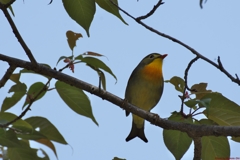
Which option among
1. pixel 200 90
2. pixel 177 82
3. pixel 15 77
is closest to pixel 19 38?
pixel 15 77

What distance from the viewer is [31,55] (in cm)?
247

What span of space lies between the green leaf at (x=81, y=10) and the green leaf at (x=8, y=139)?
0.71m

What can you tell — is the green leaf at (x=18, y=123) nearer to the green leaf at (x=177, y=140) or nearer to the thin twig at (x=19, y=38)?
the thin twig at (x=19, y=38)

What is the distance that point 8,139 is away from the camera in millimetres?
1984

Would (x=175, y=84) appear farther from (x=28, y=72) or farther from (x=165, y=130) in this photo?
(x=28, y=72)

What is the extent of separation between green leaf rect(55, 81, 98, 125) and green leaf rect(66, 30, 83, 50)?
34 centimetres

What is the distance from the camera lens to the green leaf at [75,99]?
2.48 m

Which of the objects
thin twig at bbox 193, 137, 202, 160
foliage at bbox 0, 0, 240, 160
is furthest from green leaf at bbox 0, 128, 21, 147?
thin twig at bbox 193, 137, 202, 160

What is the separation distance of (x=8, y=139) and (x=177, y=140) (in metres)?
1.15

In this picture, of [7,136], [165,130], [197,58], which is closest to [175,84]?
[165,130]

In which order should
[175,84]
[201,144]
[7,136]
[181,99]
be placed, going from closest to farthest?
[7,136]
[181,99]
[201,144]
[175,84]

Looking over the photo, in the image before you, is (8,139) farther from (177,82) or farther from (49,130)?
(177,82)

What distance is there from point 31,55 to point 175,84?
102 centimetres

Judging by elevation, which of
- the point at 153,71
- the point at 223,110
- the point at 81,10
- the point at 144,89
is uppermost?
the point at 153,71
